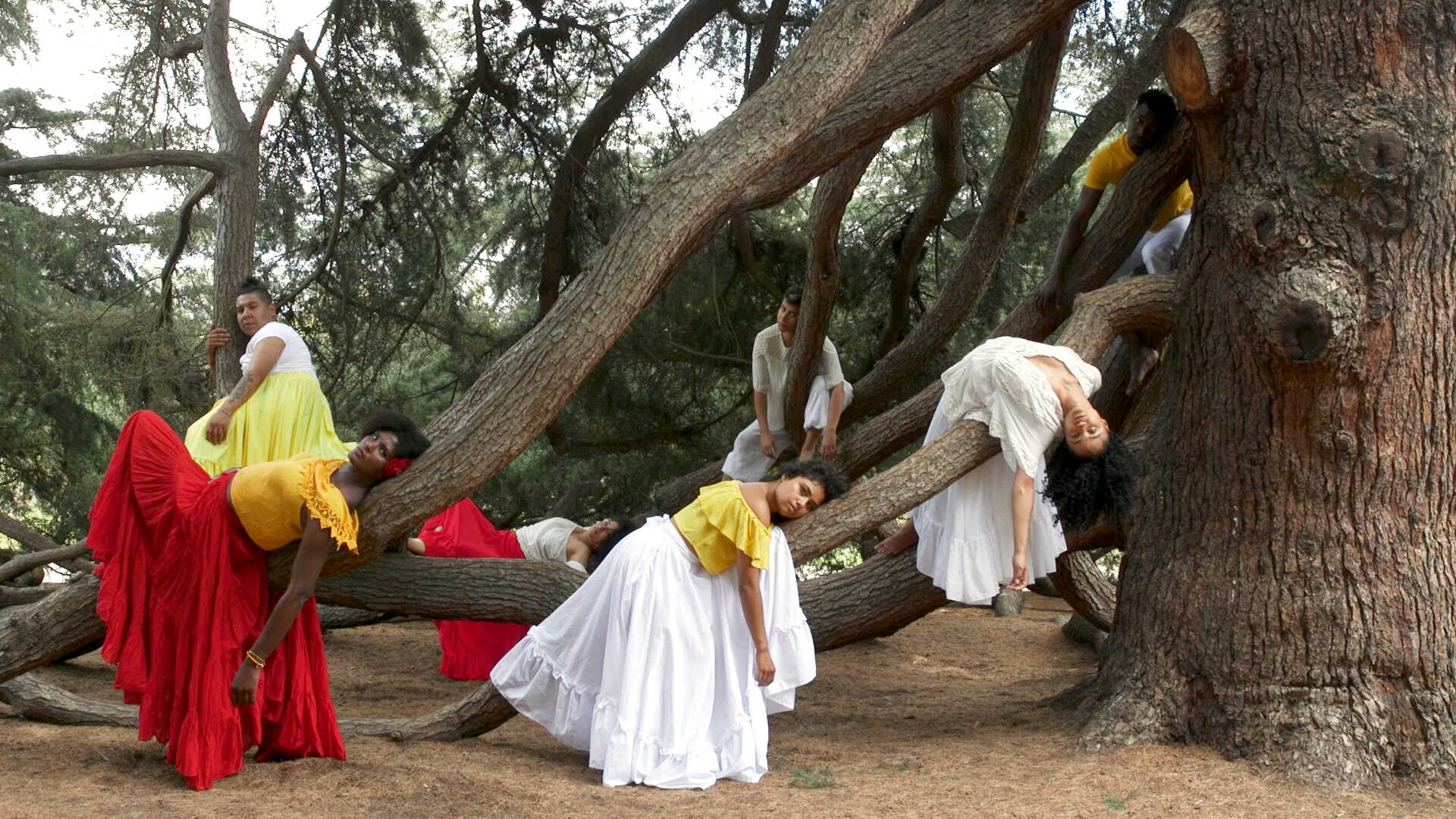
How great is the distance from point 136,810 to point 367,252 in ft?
17.0

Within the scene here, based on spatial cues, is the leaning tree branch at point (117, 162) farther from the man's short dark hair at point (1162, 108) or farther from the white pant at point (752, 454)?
the man's short dark hair at point (1162, 108)

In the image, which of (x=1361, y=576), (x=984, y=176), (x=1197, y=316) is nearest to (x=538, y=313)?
(x=984, y=176)

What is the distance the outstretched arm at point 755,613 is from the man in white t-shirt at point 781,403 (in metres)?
2.69

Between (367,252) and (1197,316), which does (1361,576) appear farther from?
(367,252)

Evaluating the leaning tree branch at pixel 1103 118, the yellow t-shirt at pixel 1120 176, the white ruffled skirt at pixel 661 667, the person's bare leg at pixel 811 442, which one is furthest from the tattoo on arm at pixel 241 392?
the leaning tree branch at pixel 1103 118

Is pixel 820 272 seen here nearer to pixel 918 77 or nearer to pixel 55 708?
pixel 918 77

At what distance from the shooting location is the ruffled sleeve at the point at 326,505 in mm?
4426

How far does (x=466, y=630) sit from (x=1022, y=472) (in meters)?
3.63

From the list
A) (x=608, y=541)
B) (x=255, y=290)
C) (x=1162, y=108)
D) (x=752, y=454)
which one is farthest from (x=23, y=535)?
(x=1162, y=108)

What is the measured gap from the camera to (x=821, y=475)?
4.66 metres

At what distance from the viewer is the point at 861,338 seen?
980 cm

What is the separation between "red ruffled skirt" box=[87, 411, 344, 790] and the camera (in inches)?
178

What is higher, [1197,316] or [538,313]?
[538,313]

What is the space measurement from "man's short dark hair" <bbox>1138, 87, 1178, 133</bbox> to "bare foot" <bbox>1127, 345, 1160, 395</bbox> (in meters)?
1.05
